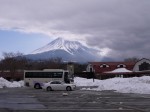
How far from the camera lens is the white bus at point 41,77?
2542 inches

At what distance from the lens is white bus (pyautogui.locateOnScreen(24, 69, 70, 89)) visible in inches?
2542

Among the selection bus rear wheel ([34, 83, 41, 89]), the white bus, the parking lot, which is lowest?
the parking lot

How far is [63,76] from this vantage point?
65.3 metres

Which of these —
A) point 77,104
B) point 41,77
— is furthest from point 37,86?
point 77,104

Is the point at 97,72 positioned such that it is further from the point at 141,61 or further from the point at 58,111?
the point at 58,111

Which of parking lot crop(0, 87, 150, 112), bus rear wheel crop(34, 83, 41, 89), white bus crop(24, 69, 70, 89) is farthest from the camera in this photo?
white bus crop(24, 69, 70, 89)

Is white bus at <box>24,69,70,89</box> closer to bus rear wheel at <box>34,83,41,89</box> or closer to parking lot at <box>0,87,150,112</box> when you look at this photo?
bus rear wheel at <box>34,83,41,89</box>

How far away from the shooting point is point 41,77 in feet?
213

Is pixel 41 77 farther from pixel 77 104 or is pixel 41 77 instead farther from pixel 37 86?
pixel 77 104


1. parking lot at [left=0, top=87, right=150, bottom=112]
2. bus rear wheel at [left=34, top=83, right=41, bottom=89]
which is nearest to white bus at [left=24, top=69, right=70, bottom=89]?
bus rear wheel at [left=34, top=83, right=41, bottom=89]

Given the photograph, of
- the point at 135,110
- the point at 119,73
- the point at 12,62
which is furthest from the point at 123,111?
the point at 12,62

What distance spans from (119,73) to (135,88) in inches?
2512

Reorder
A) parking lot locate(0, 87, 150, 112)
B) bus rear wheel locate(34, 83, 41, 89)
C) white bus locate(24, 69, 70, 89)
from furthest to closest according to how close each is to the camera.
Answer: white bus locate(24, 69, 70, 89) → bus rear wheel locate(34, 83, 41, 89) → parking lot locate(0, 87, 150, 112)

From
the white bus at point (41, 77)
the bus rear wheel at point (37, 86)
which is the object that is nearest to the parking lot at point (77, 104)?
the bus rear wheel at point (37, 86)
